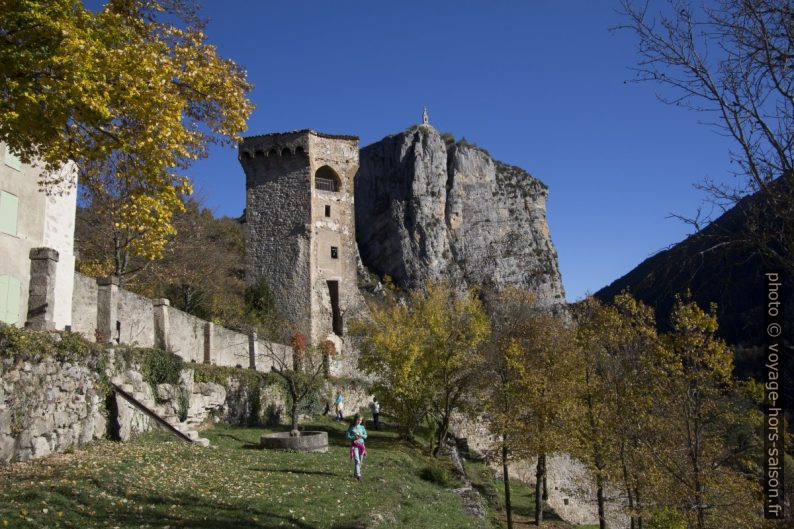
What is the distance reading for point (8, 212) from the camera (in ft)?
51.5

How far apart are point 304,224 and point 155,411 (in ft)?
96.5

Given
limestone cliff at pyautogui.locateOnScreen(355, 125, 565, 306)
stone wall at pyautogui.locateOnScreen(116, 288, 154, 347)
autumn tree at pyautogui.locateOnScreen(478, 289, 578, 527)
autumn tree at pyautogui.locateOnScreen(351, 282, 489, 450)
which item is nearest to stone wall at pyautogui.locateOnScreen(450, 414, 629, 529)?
autumn tree at pyautogui.locateOnScreen(478, 289, 578, 527)

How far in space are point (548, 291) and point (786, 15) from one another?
68246mm

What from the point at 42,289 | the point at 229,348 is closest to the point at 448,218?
the point at 229,348

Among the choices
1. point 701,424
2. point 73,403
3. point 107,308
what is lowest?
point 701,424

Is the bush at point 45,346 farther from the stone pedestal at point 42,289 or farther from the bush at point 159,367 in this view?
the bush at point 159,367

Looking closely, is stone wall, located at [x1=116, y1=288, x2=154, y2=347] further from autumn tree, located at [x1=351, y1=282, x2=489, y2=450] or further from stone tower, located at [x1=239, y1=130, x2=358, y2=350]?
stone tower, located at [x1=239, y1=130, x2=358, y2=350]

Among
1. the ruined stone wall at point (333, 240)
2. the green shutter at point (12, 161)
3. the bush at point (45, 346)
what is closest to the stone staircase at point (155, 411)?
the bush at point (45, 346)

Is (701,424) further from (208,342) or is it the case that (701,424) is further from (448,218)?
(448,218)

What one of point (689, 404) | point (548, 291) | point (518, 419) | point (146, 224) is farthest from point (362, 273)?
point (146, 224)

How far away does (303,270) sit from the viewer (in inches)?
1668

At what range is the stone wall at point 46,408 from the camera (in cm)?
945

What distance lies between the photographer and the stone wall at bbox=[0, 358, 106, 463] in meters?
9.45

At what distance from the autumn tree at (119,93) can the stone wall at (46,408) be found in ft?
10.2
